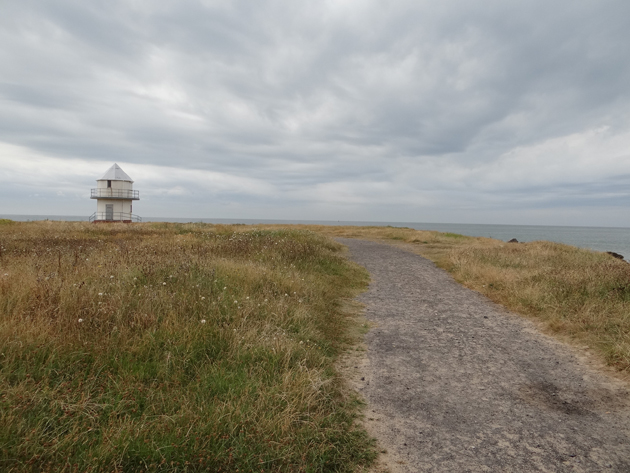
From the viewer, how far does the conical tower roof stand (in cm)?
4941

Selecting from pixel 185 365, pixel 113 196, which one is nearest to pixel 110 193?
pixel 113 196

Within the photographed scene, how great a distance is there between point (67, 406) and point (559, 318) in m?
8.68

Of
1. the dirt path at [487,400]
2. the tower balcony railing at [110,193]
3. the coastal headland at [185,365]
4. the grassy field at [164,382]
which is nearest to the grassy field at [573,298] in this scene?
the coastal headland at [185,365]

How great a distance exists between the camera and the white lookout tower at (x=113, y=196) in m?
49.3

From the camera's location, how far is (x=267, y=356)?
4.81 m

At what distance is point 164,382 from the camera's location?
393 cm

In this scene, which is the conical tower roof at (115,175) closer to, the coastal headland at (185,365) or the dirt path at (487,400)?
the coastal headland at (185,365)

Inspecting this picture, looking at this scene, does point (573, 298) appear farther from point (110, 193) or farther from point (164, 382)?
point (110, 193)

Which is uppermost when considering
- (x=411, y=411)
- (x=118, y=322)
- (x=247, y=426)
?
(x=118, y=322)

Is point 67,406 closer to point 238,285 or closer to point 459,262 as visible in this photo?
point 238,285

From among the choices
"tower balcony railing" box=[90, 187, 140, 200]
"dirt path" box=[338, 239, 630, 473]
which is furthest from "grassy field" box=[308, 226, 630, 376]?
"tower balcony railing" box=[90, 187, 140, 200]

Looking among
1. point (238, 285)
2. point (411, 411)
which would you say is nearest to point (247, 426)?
point (411, 411)

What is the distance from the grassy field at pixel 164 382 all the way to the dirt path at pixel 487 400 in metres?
0.58

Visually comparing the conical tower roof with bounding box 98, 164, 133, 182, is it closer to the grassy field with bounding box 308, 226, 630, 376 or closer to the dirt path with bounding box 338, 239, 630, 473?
the grassy field with bounding box 308, 226, 630, 376
